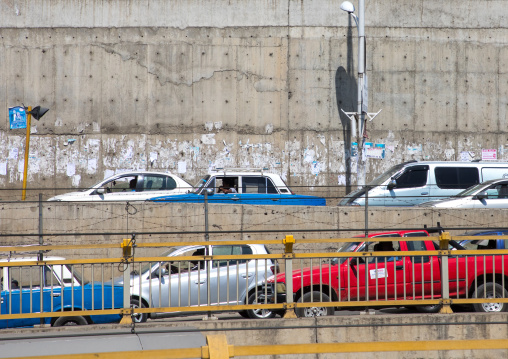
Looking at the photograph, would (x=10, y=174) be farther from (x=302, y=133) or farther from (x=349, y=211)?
(x=349, y=211)

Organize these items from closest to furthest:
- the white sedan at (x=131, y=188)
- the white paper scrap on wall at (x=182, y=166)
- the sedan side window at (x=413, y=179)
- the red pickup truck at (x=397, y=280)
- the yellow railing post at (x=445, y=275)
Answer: the yellow railing post at (x=445, y=275) < the red pickup truck at (x=397, y=280) < the white sedan at (x=131, y=188) < the sedan side window at (x=413, y=179) < the white paper scrap on wall at (x=182, y=166)

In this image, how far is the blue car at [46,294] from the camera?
823cm

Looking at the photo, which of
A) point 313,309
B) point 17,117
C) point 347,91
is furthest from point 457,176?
point 17,117

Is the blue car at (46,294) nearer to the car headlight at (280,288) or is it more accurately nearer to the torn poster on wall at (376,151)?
the car headlight at (280,288)

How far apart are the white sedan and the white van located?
466 cm

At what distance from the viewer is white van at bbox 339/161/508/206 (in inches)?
691

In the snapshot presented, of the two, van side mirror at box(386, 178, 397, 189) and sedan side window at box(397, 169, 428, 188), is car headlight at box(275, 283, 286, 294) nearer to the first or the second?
van side mirror at box(386, 178, 397, 189)

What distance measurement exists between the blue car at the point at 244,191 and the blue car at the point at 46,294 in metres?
7.46

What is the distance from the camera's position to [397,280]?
8.86 m

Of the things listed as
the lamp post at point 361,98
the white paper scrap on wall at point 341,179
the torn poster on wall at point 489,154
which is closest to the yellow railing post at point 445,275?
the lamp post at point 361,98

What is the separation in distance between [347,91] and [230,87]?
4292mm

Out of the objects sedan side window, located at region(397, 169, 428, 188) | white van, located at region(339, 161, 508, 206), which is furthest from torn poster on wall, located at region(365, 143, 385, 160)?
sedan side window, located at region(397, 169, 428, 188)

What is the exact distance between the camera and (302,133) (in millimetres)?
23625

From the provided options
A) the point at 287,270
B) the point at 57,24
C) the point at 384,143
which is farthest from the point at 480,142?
the point at 287,270
